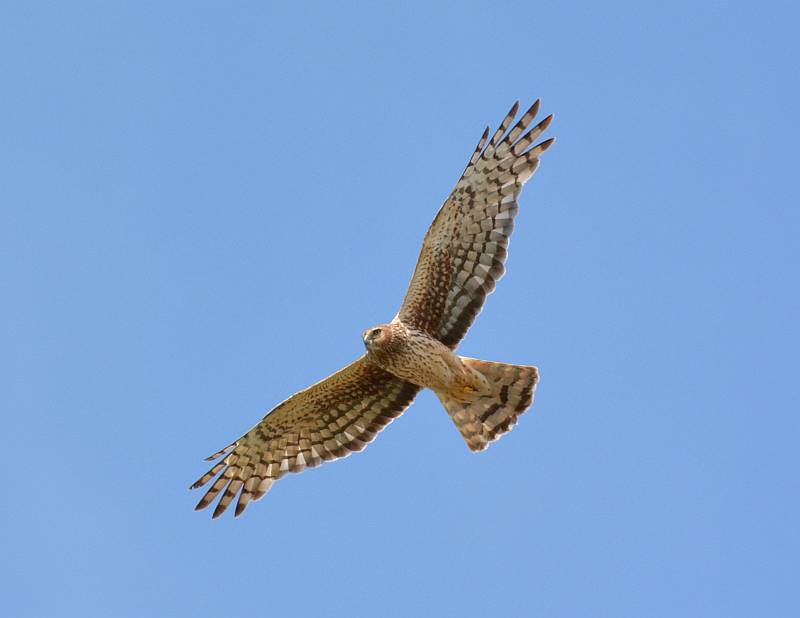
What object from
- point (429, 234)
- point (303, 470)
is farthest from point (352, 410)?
point (429, 234)

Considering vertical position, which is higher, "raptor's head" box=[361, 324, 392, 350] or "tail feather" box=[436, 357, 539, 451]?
"raptor's head" box=[361, 324, 392, 350]

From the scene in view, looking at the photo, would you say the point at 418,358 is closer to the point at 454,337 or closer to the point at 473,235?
the point at 454,337

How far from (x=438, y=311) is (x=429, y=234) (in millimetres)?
742

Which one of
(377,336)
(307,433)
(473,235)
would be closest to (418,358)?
(377,336)

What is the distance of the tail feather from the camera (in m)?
14.0

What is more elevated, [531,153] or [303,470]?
[531,153]

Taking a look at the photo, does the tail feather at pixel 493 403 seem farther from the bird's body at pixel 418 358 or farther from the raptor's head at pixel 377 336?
the raptor's head at pixel 377 336

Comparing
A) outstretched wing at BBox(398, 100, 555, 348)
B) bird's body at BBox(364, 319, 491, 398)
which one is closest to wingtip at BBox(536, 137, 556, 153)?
outstretched wing at BBox(398, 100, 555, 348)

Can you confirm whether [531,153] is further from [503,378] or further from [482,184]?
[503,378]

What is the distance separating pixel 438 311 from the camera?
13961 mm

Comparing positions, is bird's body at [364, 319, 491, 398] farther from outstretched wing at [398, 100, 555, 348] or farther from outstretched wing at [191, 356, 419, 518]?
outstretched wing at [191, 356, 419, 518]

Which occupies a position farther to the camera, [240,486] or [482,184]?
[240,486]

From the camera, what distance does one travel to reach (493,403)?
14.1 m

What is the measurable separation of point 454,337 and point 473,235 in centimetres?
99
